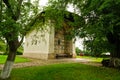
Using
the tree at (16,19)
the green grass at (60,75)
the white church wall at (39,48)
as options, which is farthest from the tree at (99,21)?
the white church wall at (39,48)

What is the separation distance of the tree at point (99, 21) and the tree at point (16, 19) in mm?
2152

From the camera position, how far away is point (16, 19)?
9.05 metres

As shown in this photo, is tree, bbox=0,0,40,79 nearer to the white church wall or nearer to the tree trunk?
the tree trunk

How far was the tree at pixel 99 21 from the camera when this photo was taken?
32.5 ft

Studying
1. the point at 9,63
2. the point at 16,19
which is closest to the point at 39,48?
the point at 9,63

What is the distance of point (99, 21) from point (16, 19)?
5268mm

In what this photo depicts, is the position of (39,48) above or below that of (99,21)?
below

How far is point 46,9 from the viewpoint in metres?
10.5

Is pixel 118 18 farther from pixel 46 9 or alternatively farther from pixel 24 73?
pixel 24 73

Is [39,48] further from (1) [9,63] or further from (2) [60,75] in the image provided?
(1) [9,63]

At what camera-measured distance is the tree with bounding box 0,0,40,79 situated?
8109 millimetres

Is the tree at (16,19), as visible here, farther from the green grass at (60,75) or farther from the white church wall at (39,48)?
the white church wall at (39,48)

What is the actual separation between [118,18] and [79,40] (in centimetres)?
387

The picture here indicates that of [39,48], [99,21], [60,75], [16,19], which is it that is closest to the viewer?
[16,19]
